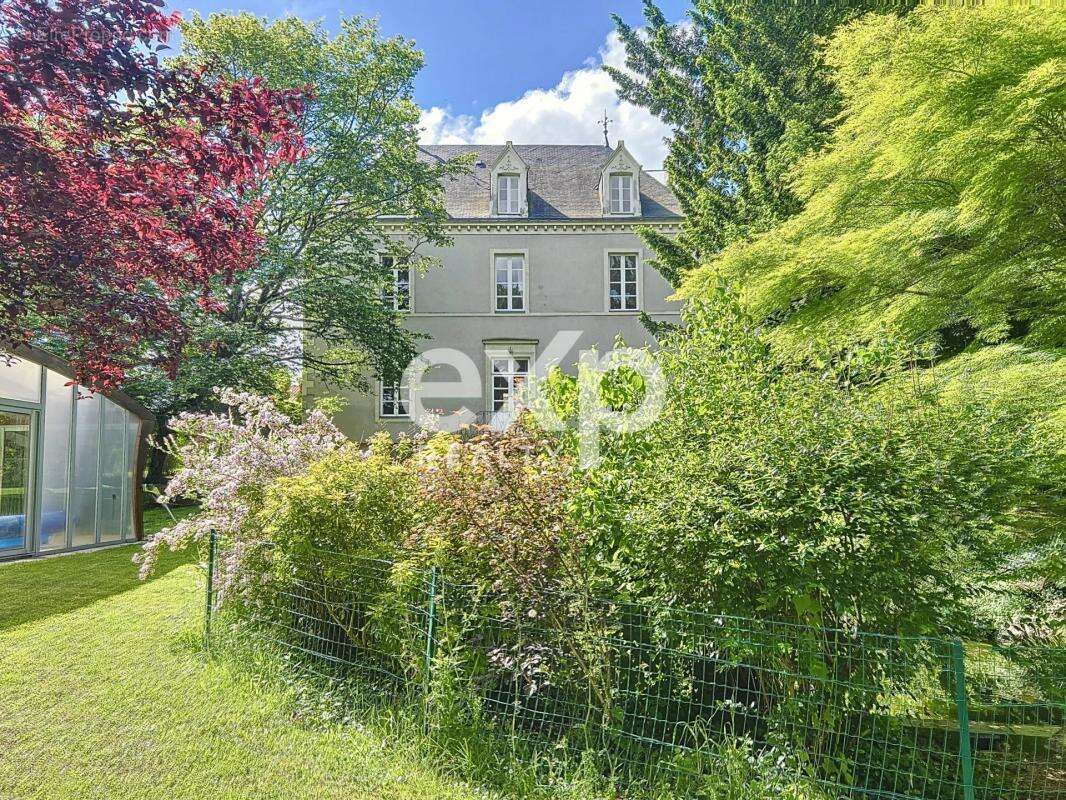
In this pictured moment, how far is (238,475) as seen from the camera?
210 inches

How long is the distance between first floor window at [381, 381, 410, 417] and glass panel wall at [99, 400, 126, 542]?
9.87 meters

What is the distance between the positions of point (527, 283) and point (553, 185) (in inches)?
164

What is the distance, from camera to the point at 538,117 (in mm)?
24391

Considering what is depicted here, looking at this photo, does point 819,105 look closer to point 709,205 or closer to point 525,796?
point 709,205

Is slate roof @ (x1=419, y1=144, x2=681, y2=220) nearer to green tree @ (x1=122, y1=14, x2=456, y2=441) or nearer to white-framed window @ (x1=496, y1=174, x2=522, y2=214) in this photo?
white-framed window @ (x1=496, y1=174, x2=522, y2=214)

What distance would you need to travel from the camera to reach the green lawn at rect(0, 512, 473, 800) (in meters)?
3.17

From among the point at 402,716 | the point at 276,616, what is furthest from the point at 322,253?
the point at 402,716

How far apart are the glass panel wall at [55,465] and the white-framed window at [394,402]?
10943 millimetres

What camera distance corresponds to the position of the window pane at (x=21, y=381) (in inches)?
376

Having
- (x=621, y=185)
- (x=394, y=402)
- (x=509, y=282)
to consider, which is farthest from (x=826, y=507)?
(x=621, y=185)

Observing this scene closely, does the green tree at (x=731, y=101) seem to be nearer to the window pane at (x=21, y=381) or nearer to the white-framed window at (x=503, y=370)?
the white-framed window at (x=503, y=370)

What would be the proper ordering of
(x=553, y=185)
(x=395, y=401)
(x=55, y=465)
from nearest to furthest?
(x=55, y=465) < (x=395, y=401) < (x=553, y=185)

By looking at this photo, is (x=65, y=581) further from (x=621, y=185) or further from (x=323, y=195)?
(x=621, y=185)

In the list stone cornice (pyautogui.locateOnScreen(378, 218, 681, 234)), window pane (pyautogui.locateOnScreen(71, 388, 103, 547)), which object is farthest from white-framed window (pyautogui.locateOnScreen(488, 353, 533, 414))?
window pane (pyautogui.locateOnScreen(71, 388, 103, 547))
